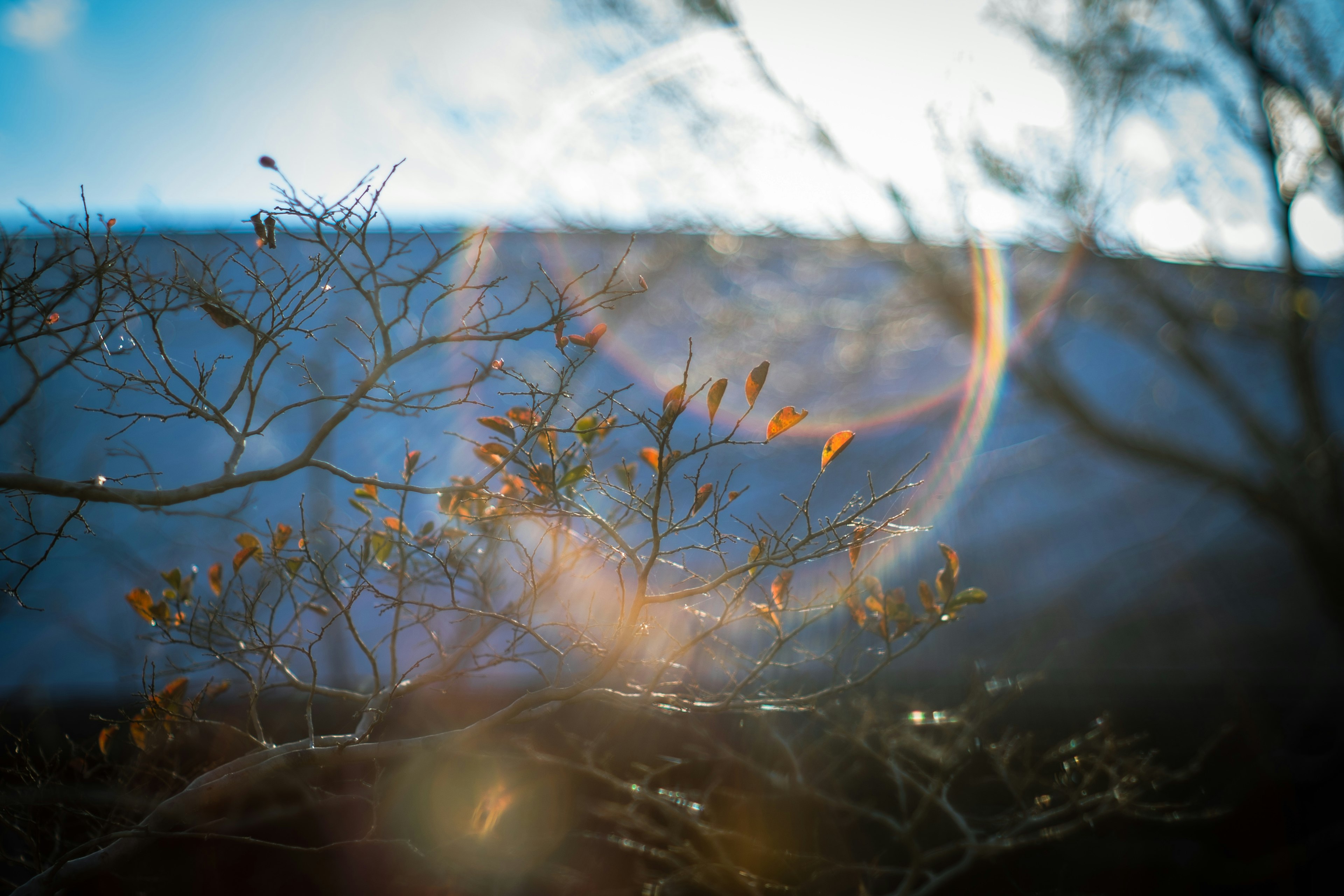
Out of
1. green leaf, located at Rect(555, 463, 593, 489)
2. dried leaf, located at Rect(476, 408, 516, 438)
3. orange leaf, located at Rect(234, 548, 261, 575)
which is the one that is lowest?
orange leaf, located at Rect(234, 548, 261, 575)

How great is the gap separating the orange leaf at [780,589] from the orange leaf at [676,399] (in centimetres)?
78

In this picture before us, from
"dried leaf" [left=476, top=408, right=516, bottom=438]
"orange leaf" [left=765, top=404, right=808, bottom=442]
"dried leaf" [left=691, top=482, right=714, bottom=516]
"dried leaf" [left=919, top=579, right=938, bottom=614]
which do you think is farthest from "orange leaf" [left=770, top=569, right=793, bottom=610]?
"dried leaf" [left=476, top=408, right=516, bottom=438]

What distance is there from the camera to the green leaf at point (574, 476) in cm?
168

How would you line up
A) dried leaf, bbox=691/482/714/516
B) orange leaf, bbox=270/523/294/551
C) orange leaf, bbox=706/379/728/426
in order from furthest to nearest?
orange leaf, bbox=270/523/294/551 < dried leaf, bbox=691/482/714/516 < orange leaf, bbox=706/379/728/426

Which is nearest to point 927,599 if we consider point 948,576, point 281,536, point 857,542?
point 948,576

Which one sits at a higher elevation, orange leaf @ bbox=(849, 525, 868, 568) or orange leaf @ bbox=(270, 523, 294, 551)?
orange leaf @ bbox=(270, 523, 294, 551)

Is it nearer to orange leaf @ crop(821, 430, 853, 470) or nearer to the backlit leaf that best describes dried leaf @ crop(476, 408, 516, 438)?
the backlit leaf

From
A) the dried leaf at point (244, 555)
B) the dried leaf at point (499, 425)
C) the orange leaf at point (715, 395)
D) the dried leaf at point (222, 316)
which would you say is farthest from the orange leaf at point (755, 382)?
the dried leaf at point (244, 555)

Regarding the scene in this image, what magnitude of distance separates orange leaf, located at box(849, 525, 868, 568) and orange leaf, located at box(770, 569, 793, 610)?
226 mm

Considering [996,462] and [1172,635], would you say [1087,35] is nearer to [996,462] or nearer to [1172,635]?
[996,462]

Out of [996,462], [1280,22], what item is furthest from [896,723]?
[1280,22]

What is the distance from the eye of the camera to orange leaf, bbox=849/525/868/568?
156 centimetres

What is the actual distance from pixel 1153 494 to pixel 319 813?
7298mm

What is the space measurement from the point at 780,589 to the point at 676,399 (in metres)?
0.86
